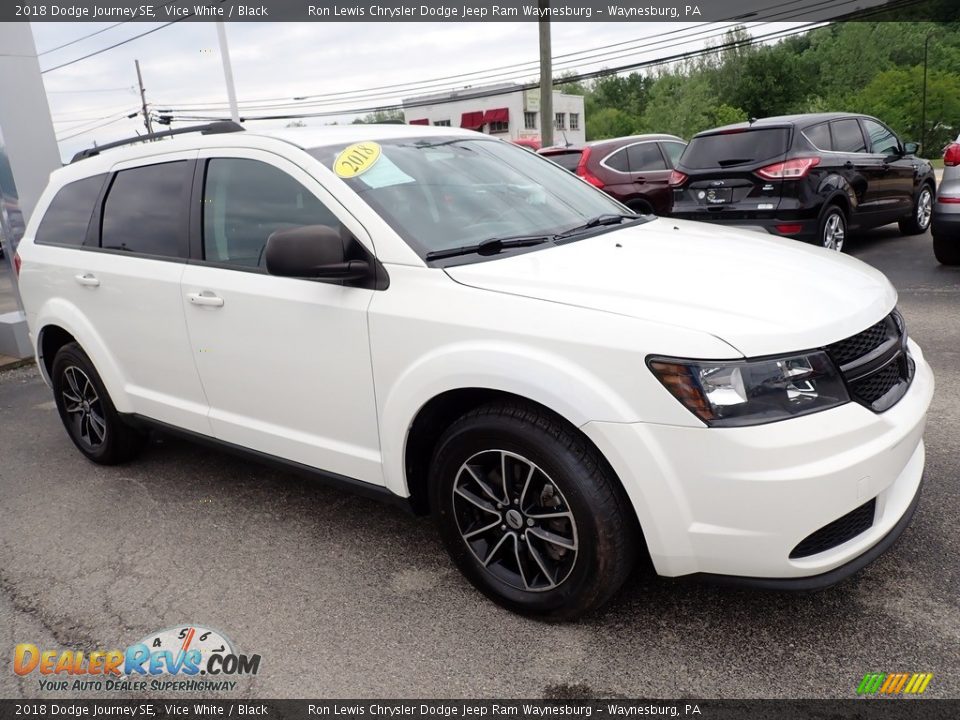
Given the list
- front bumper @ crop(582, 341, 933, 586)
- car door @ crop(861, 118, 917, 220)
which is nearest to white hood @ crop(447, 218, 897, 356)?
front bumper @ crop(582, 341, 933, 586)

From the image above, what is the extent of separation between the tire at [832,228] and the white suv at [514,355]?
5.36 m

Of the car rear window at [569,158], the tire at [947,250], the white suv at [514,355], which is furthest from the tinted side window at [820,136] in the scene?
the white suv at [514,355]

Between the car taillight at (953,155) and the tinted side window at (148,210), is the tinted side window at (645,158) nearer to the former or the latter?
the car taillight at (953,155)

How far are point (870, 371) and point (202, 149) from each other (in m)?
2.96

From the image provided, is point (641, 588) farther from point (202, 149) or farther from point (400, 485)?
point (202, 149)

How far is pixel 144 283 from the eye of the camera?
359cm

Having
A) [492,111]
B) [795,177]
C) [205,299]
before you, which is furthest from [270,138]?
[492,111]

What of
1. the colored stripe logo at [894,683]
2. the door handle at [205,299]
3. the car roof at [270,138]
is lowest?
the colored stripe logo at [894,683]

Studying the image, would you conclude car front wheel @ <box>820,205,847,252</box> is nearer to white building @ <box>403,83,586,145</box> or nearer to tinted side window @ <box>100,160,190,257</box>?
tinted side window @ <box>100,160,190,257</box>

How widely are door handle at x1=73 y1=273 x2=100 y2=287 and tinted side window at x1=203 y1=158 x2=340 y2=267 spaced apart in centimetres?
89

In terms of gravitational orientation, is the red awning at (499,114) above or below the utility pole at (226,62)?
below

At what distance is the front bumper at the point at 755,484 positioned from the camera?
2.09 m

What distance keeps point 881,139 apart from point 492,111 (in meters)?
57.9

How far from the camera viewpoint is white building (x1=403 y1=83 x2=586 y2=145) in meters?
63.3
